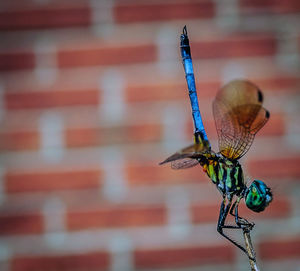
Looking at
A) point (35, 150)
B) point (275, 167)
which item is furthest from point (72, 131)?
point (275, 167)

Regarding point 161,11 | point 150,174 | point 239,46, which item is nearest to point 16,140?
point 150,174

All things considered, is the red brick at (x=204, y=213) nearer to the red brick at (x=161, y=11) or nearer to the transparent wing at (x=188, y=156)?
the red brick at (x=161, y=11)

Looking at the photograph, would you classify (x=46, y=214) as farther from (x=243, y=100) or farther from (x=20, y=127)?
(x=243, y=100)

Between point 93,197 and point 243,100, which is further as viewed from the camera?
point 93,197

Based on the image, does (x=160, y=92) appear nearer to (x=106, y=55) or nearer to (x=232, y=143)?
(x=106, y=55)

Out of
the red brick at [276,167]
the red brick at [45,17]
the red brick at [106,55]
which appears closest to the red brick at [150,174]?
the red brick at [276,167]

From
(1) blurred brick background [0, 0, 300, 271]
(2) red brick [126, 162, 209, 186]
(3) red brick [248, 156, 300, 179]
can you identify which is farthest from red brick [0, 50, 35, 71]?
(3) red brick [248, 156, 300, 179]
